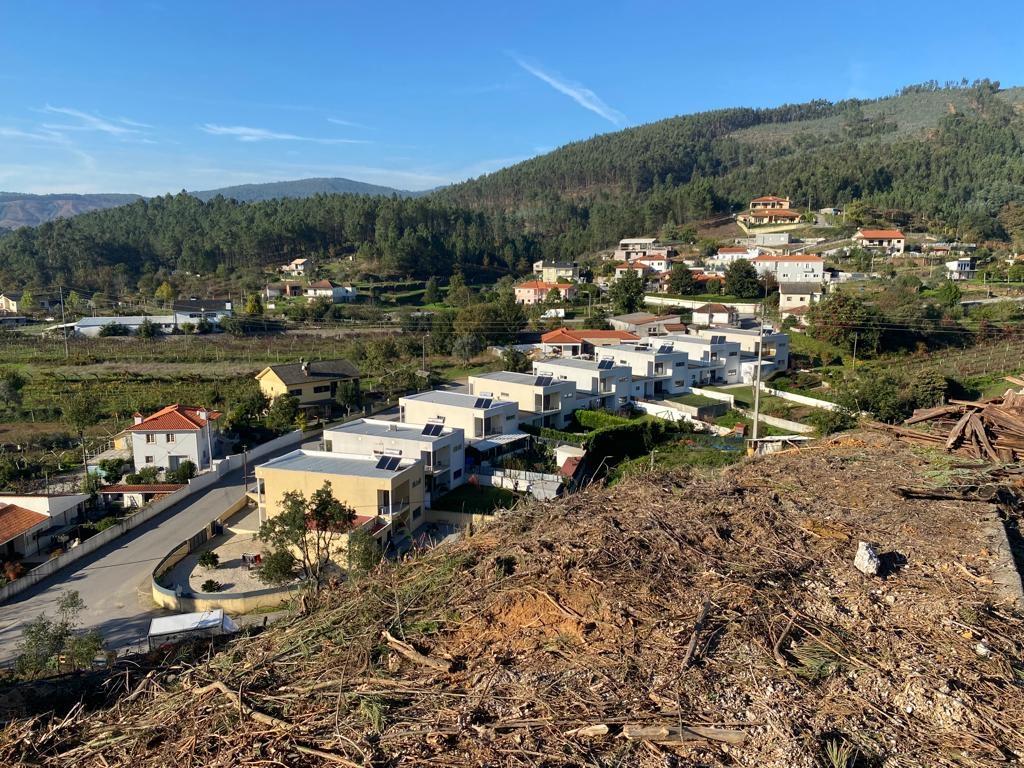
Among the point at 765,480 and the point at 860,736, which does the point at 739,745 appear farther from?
the point at 765,480

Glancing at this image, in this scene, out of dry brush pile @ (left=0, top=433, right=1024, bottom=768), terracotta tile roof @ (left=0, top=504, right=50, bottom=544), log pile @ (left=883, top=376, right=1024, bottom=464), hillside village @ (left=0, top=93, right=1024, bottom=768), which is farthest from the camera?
terracotta tile roof @ (left=0, top=504, right=50, bottom=544)

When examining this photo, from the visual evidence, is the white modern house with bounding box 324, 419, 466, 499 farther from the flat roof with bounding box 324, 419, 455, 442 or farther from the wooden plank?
the wooden plank

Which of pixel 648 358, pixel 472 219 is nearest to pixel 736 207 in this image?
pixel 472 219

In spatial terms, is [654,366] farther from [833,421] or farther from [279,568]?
[279,568]

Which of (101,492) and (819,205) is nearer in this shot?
(101,492)

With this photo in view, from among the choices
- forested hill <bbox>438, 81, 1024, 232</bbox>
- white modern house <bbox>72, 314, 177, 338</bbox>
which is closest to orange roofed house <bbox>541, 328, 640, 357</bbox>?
white modern house <bbox>72, 314, 177, 338</bbox>

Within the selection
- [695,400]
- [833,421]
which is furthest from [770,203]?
[833,421]
